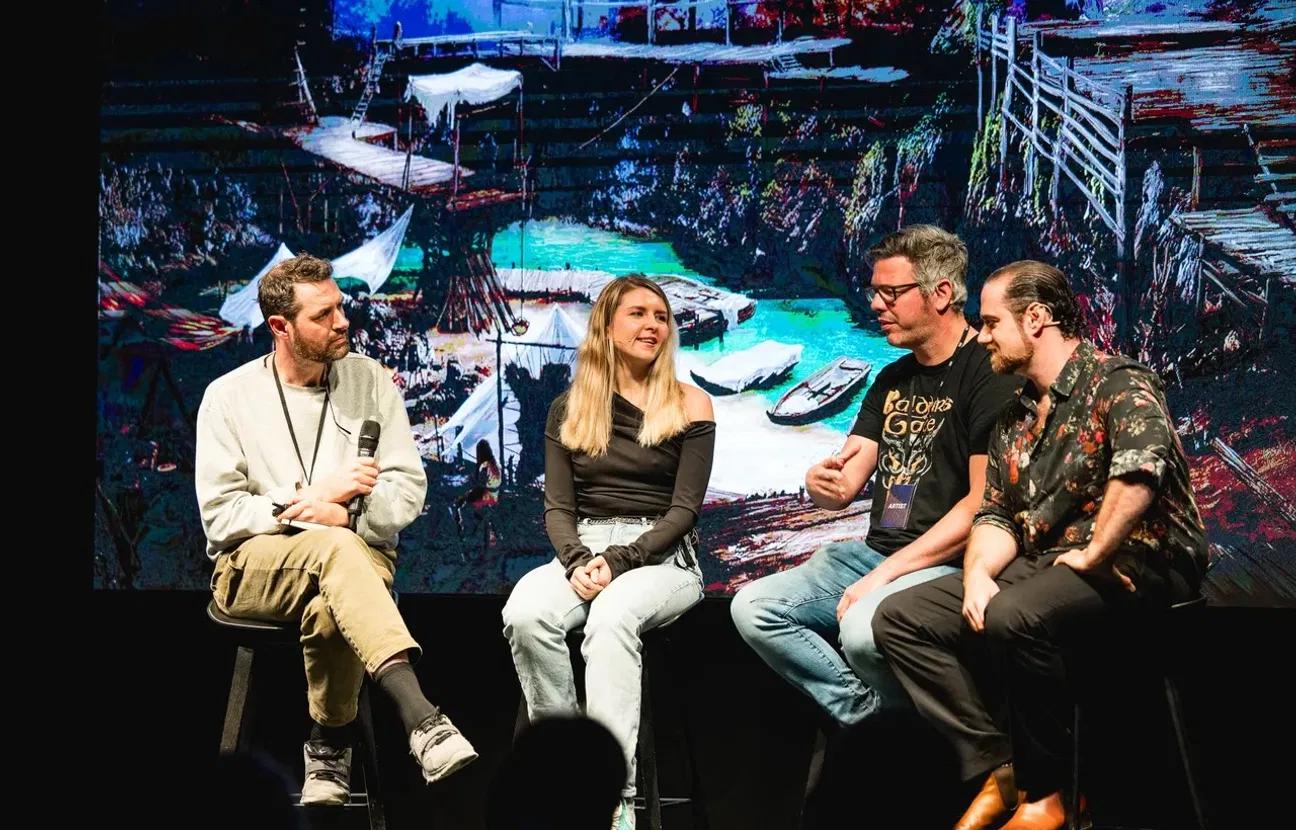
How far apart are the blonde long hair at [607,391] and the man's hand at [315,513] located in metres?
0.58

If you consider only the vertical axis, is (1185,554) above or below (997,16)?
below

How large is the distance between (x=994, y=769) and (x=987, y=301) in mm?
994

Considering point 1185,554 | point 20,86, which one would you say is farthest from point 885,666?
point 20,86

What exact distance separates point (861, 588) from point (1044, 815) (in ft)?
2.07

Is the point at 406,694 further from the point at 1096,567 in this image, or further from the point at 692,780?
the point at 1096,567

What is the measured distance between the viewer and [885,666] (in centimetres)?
278

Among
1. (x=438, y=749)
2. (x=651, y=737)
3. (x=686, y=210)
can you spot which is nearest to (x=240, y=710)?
(x=438, y=749)

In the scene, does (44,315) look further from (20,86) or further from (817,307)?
(817,307)

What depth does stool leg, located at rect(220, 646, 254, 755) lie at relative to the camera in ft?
9.30

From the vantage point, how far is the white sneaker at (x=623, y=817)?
2678 millimetres

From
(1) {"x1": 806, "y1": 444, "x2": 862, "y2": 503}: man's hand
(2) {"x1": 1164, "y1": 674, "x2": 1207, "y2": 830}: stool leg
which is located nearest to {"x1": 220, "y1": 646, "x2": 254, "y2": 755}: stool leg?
(1) {"x1": 806, "y1": 444, "x2": 862, "y2": 503}: man's hand

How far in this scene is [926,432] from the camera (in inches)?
Result: 121

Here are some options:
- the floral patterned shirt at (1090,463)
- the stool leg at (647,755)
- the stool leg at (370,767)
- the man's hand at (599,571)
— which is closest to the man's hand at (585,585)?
the man's hand at (599,571)

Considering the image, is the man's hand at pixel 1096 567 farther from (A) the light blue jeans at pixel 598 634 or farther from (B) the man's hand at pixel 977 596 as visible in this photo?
(A) the light blue jeans at pixel 598 634
